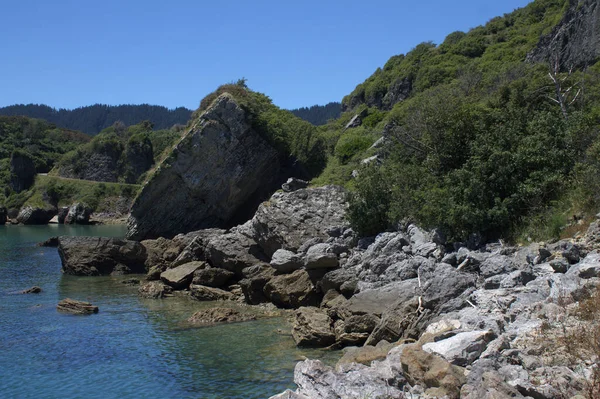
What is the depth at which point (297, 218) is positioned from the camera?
2959 centimetres

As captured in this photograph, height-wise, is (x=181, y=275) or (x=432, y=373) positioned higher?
(x=432, y=373)

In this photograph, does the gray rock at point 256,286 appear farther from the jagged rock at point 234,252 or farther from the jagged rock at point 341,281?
the jagged rock at point 341,281

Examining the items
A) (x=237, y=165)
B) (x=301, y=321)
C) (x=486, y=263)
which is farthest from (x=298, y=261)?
(x=237, y=165)

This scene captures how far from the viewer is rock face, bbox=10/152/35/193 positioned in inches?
4090

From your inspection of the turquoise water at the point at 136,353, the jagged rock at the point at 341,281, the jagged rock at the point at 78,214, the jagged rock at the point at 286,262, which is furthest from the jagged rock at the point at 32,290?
the jagged rock at the point at 78,214

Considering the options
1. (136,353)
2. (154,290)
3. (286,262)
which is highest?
(286,262)

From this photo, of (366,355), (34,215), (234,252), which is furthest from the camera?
(34,215)

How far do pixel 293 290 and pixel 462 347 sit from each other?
1357 centimetres

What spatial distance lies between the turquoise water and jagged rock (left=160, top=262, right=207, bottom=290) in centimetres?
247

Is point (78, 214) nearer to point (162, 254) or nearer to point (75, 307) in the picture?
point (162, 254)

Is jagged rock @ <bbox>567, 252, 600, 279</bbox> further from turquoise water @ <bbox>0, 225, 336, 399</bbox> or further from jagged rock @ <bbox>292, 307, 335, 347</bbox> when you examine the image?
jagged rock @ <bbox>292, 307, 335, 347</bbox>

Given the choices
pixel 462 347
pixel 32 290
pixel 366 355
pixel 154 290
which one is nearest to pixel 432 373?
pixel 462 347

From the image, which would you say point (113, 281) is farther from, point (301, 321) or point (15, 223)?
point (15, 223)

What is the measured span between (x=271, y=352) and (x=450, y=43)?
226 ft
